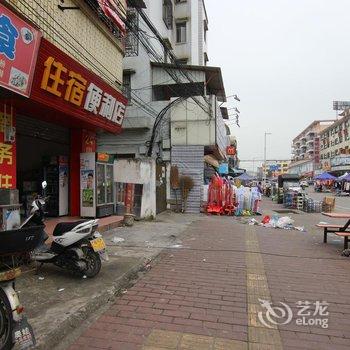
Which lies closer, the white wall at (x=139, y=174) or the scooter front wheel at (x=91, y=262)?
the scooter front wheel at (x=91, y=262)

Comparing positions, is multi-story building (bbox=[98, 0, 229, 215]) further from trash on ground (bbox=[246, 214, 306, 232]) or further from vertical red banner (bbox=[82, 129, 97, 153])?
vertical red banner (bbox=[82, 129, 97, 153])

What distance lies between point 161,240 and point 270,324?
5961 mm

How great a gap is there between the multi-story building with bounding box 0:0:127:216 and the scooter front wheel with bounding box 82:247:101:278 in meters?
3.16

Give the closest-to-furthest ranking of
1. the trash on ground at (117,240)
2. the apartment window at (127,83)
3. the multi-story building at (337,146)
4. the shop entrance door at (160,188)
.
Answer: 1. the trash on ground at (117,240)
2. the shop entrance door at (160,188)
3. the apartment window at (127,83)
4. the multi-story building at (337,146)

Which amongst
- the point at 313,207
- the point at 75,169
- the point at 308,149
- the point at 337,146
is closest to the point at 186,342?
the point at 75,169

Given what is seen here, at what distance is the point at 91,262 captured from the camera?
6.52 metres

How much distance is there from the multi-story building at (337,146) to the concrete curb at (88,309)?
63068 mm

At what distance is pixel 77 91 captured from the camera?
10.1 m

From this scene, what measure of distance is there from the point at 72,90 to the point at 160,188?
901 centimetres

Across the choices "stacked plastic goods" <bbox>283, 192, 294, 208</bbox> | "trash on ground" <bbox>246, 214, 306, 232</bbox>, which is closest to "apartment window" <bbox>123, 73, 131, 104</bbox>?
"trash on ground" <bbox>246, 214, 306, 232</bbox>

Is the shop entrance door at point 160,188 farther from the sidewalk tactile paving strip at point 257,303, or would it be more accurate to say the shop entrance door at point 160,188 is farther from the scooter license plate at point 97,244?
the scooter license plate at point 97,244

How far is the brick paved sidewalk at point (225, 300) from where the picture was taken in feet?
14.0

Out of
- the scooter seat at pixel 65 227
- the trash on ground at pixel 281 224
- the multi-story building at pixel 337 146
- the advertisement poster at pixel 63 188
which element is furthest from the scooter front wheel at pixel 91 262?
the multi-story building at pixel 337 146

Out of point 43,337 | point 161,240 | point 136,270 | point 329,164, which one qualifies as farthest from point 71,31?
point 329,164
